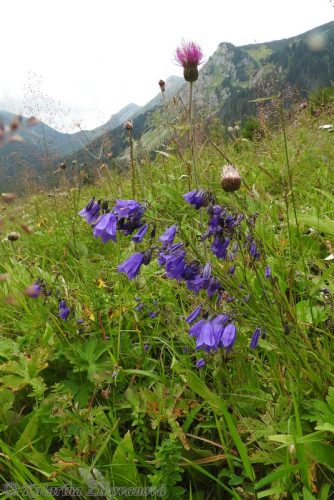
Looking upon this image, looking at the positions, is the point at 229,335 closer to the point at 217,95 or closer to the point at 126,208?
the point at 126,208

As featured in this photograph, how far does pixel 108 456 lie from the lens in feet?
5.55

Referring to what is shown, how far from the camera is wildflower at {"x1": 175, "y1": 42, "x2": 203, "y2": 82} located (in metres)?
2.26

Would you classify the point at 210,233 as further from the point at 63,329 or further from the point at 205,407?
the point at 63,329

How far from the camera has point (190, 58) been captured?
7.45ft

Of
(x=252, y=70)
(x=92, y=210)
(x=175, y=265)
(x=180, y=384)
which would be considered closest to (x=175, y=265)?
(x=175, y=265)

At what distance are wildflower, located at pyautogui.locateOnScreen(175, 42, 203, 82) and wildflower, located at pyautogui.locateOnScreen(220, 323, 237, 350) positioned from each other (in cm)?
151

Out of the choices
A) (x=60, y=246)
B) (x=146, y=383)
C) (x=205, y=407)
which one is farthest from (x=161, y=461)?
Result: (x=60, y=246)

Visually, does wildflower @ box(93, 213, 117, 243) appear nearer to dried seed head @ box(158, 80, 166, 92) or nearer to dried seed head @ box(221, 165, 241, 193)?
dried seed head @ box(221, 165, 241, 193)

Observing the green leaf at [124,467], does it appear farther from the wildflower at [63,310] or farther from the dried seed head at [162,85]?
the dried seed head at [162,85]

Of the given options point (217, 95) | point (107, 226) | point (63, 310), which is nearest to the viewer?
point (107, 226)

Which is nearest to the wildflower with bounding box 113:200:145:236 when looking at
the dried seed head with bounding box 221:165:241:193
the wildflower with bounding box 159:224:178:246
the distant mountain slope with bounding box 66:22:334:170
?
the wildflower with bounding box 159:224:178:246

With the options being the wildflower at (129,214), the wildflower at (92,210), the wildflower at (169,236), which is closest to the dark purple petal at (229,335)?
the wildflower at (169,236)

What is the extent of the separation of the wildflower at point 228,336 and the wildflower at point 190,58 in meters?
1.51

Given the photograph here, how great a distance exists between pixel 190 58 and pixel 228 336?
5.46ft
